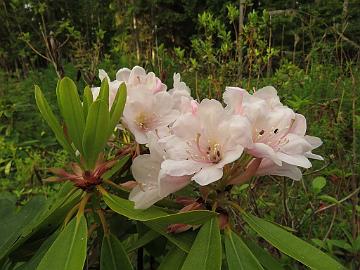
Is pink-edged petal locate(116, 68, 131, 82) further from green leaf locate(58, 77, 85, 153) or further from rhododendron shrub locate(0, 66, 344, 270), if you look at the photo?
green leaf locate(58, 77, 85, 153)

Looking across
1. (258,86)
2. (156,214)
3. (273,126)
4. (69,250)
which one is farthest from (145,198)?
(258,86)

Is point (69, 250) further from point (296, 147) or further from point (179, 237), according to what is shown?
point (296, 147)

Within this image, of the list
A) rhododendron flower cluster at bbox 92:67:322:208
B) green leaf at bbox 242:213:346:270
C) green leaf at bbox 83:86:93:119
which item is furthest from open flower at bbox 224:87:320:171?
green leaf at bbox 83:86:93:119

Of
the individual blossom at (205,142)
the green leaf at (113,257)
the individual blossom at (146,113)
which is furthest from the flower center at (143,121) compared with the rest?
the green leaf at (113,257)

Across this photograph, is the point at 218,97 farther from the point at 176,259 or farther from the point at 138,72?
the point at 176,259

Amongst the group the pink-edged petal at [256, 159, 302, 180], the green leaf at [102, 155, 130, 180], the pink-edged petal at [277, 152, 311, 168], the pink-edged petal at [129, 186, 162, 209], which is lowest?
the green leaf at [102, 155, 130, 180]

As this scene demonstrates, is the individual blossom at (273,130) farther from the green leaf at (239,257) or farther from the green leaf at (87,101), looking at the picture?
the green leaf at (87,101)
